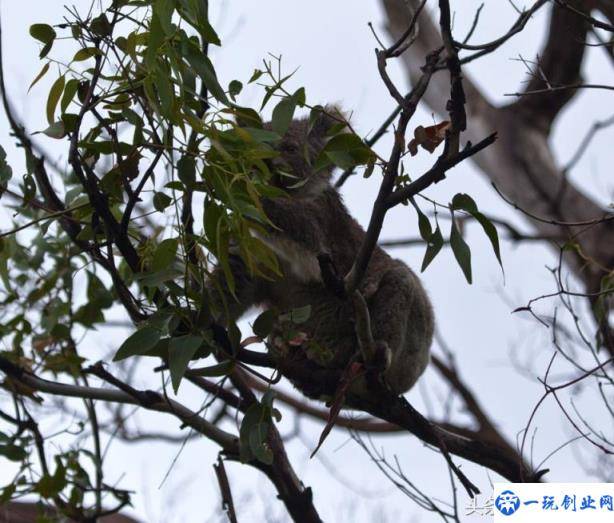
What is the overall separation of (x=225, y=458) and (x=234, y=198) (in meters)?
1.21

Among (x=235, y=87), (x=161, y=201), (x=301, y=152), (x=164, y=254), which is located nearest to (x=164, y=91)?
(x=235, y=87)

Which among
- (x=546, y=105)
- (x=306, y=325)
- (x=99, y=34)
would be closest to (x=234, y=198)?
(x=99, y=34)

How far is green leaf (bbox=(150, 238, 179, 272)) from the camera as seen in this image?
6.39 feet

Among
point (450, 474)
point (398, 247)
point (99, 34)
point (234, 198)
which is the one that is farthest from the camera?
point (398, 247)

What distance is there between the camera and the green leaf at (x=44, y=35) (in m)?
1.91

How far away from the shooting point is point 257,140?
1797mm

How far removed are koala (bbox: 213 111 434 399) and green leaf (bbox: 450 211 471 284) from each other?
38.5 inches

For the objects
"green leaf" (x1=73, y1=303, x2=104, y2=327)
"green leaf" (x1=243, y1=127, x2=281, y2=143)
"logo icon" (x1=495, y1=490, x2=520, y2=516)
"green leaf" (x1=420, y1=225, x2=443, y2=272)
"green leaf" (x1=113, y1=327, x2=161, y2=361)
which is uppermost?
"green leaf" (x1=73, y1=303, x2=104, y2=327)

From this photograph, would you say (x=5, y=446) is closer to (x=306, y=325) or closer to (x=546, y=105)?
(x=306, y=325)

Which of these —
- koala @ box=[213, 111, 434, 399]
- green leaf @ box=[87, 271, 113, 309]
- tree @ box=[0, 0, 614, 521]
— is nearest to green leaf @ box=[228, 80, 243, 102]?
tree @ box=[0, 0, 614, 521]

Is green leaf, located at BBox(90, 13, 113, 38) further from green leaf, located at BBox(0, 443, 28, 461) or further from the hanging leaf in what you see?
green leaf, located at BBox(0, 443, 28, 461)

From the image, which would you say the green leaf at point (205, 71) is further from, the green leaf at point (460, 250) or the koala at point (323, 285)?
the koala at point (323, 285)

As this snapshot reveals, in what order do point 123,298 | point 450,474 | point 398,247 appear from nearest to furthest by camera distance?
point 123,298 < point 450,474 < point 398,247

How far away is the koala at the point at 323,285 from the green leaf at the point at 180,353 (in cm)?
103
